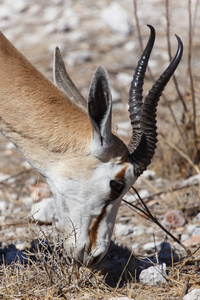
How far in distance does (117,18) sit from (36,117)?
7884 mm

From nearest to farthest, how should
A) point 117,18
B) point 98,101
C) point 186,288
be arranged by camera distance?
point 98,101 → point 186,288 → point 117,18

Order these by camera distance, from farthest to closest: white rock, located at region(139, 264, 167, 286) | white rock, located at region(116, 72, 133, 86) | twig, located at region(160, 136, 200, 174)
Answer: white rock, located at region(116, 72, 133, 86) → twig, located at region(160, 136, 200, 174) → white rock, located at region(139, 264, 167, 286)

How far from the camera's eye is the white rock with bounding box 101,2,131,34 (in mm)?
10234

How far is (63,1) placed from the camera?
39.0ft

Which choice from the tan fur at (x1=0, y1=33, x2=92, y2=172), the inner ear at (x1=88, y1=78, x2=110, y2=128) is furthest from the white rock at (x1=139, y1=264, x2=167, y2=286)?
the inner ear at (x1=88, y1=78, x2=110, y2=128)

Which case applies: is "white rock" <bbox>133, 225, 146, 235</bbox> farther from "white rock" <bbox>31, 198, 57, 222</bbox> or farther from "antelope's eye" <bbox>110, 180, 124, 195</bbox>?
"antelope's eye" <bbox>110, 180, 124, 195</bbox>

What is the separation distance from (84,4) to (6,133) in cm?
923

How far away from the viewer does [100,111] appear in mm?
2951

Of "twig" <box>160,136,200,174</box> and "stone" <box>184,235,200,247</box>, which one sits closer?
"stone" <box>184,235,200,247</box>

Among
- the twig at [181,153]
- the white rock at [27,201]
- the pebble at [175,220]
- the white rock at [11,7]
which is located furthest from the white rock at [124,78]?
the white rock at [11,7]

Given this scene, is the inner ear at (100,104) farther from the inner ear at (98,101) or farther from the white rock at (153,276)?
the white rock at (153,276)

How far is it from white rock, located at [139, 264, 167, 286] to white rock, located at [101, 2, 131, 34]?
766 cm

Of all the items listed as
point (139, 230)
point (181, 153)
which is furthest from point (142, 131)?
point (181, 153)

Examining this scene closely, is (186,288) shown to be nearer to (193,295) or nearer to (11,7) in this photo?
(193,295)
